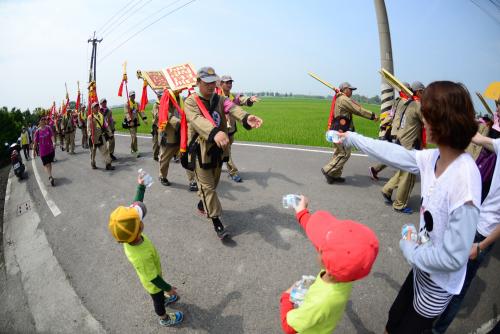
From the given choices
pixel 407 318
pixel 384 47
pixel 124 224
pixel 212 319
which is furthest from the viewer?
pixel 384 47

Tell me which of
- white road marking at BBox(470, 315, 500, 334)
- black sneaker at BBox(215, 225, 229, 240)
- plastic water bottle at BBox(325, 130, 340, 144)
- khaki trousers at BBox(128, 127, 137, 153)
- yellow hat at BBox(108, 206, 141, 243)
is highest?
plastic water bottle at BBox(325, 130, 340, 144)

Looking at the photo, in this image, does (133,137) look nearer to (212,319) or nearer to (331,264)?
(212,319)

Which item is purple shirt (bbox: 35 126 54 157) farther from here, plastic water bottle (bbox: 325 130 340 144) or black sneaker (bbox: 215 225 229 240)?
plastic water bottle (bbox: 325 130 340 144)

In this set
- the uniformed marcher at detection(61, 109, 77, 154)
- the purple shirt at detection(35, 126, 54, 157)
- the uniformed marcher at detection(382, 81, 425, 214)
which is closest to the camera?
the uniformed marcher at detection(382, 81, 425, 214)

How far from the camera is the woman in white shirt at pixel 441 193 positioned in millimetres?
1377

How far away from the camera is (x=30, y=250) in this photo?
468 centimetres

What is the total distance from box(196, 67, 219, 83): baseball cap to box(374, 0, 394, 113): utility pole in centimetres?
524

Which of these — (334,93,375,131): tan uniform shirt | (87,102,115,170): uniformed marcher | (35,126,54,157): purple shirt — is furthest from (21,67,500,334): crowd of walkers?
(35,126,54,157): purple shirt

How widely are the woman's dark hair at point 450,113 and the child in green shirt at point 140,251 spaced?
2184mm

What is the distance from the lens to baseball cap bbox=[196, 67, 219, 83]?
3688 mm

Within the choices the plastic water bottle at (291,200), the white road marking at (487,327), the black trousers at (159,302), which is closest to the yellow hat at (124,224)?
the black trousers at (159,302)

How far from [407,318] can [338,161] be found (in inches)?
153

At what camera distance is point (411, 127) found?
4578mm

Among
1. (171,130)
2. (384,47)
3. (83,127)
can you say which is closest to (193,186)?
(171,130)
